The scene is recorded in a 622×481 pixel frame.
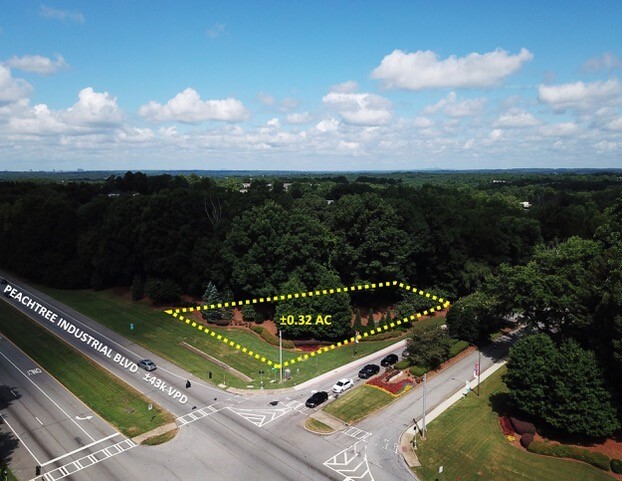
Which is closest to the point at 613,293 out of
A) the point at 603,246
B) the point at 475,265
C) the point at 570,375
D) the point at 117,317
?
the point at 570,375

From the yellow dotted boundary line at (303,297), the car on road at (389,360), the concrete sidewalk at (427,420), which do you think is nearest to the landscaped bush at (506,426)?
the concrete sidewalk at (427,420)

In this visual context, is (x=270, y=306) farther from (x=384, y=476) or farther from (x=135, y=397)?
(x=384, y=476)

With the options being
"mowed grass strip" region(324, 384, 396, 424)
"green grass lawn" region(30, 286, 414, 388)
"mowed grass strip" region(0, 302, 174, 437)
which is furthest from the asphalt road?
"mowed grass strip" region(324, 384, 396, 424)

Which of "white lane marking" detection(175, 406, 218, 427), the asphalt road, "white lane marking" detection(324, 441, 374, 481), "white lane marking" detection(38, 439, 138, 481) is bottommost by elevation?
"white lane marking" detection(324, 441, 374, 481)

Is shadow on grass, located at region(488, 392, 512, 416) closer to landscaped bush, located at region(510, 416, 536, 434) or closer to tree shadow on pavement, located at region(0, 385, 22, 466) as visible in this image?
landscaped bush, located at region(510, 416, 536, 434)

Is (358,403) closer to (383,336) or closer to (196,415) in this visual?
(196,415)

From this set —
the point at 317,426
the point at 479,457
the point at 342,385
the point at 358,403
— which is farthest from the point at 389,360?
the point at 479,457
